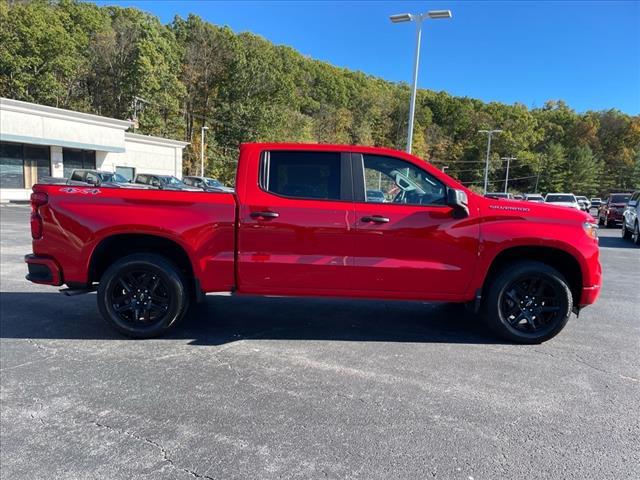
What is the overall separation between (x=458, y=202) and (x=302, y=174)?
155 centimetres

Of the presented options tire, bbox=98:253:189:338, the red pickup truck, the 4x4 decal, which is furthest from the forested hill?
tire, bbox=98:253:189:338

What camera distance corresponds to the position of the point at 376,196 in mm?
4324

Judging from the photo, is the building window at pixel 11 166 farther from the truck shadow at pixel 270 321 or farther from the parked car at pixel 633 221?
the parked car at pixel 633 221

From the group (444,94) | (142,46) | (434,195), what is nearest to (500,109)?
(444,94)

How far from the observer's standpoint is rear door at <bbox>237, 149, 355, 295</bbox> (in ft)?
13.8

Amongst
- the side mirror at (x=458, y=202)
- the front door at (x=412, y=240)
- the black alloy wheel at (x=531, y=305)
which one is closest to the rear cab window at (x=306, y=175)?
the front door at (x=412, y=240)

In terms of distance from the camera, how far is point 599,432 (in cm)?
288

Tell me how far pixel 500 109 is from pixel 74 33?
8933 centimetres

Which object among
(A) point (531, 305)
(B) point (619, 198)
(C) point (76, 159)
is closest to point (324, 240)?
(A) point (531, 305)

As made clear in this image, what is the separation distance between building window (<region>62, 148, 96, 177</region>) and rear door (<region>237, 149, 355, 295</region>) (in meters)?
27.4

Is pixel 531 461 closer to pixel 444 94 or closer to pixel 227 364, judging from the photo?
pixel 227 364

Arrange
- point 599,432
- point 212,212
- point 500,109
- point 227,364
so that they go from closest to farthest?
1. point 599,432
2. point 227,364
3. point 212,212
4. point 500,109

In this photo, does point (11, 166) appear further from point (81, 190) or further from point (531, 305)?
point (531, 305)

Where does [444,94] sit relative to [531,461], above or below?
above
